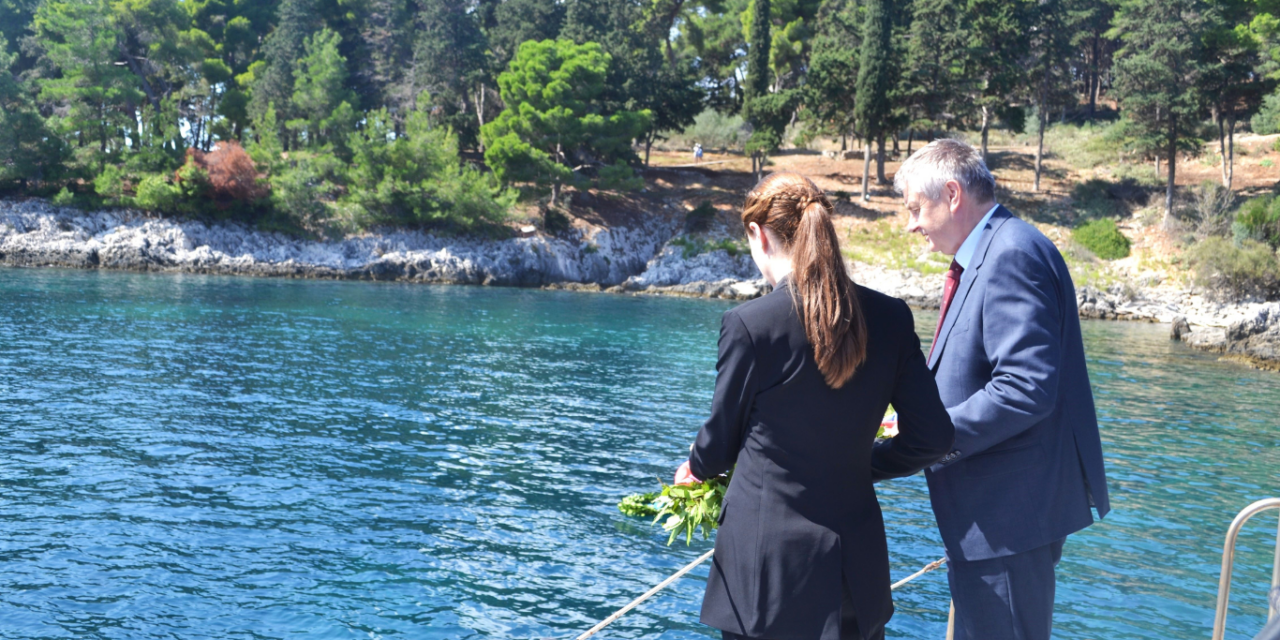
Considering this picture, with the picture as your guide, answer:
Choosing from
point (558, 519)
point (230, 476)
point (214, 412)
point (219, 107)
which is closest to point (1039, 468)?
point (558, 519)

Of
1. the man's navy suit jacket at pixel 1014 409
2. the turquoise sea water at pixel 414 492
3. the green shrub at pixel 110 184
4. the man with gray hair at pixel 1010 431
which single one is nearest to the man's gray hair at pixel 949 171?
the man with gray hair at pixel 1010 431

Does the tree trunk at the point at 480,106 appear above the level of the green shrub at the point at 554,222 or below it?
above

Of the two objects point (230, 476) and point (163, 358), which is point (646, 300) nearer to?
point (163, 358)

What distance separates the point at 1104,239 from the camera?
1665 inches

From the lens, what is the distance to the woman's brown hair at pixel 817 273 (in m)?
2.49

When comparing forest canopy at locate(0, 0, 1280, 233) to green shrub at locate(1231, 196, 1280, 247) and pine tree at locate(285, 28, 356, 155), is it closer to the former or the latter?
pine tree at locate(285, 28, 356, 155)

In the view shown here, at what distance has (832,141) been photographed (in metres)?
63.3

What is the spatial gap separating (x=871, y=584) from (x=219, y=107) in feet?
185

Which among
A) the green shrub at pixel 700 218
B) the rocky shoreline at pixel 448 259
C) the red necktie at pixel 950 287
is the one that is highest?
the green shrub at pixel 700 218

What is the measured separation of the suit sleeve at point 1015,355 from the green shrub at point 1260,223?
41.1m

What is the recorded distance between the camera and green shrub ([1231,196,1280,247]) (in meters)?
36.8

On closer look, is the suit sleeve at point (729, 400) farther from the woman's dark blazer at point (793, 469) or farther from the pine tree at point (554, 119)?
the pine tree at point (554, 119)

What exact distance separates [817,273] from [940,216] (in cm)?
88

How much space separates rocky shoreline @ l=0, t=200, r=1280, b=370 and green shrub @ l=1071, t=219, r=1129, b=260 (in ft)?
11.3
